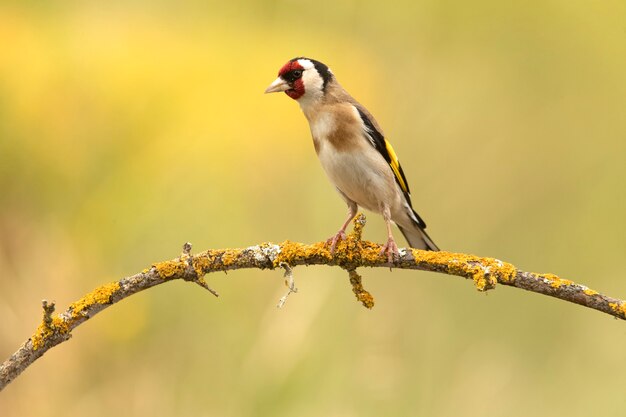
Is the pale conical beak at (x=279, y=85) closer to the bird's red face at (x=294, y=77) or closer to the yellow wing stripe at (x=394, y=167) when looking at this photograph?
the bird's red face at (x=294, y=77)

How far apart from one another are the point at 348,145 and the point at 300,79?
197 millimetres

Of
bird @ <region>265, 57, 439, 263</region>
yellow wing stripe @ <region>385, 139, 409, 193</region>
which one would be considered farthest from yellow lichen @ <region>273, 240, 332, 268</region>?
yellow wing stripe @ <region>385, 139, 409, 193</region>

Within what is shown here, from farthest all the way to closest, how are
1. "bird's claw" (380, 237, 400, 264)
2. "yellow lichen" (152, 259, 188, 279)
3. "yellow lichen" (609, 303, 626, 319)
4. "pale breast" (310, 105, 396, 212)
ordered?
"pale breast" (310, 105, 396, 212) → "bird's claw" (380, 237, 400, 264) → "yellow lichen" (152, 259, 188, 279) → "yellow lichen" (609, 303, 626, 319)

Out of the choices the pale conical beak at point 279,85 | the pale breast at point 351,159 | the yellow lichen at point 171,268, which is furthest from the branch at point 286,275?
the pale conical beak at point 279,85

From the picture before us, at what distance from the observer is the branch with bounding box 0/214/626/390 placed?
4.39ft

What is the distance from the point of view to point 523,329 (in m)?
3.06

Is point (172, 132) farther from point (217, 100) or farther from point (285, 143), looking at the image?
point (285, 143)

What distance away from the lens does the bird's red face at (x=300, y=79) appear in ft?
6.49

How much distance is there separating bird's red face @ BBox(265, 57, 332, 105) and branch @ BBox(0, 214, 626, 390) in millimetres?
531

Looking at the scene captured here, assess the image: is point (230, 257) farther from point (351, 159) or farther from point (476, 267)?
point (351, 159)

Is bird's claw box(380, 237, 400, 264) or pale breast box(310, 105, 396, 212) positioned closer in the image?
bird's claw box(380, 237, 400, 264)

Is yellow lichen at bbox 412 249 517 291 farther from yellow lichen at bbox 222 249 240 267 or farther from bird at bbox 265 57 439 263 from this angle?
bird at bbox 265 57 439 263

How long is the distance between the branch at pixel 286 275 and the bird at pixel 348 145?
37 centimetres

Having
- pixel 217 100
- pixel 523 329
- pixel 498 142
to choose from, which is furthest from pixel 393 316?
pixel 498 142
